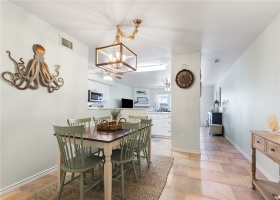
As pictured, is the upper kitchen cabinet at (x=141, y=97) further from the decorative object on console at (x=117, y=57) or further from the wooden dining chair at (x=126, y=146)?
the wooden dining chair at (x=126, y=146)

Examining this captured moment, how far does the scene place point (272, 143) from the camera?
156cm

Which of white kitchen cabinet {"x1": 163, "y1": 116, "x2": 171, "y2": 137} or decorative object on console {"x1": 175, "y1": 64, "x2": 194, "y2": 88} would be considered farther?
white kitchen cabinet {"x1": 163, "y1": 116, "x2": 171, "y2": 137}

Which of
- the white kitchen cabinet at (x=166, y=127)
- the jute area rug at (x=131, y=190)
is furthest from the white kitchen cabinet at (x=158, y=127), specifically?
the jute area rug at (x=131, y=190)

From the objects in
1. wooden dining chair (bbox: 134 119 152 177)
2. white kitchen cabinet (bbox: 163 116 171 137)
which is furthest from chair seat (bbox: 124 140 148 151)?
white kitchen cabinet (bbox: 163 116 171 137)

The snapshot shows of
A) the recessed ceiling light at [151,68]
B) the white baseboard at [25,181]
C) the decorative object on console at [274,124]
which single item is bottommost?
the white baseboard at [25,181]

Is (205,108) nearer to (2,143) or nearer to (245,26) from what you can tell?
(245,26)

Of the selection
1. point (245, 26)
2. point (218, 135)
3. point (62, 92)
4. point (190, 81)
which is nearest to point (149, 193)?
point (62, 92)

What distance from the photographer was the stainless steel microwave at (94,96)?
513 cm

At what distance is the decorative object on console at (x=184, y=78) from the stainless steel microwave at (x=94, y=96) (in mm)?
3067

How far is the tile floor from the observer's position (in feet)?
6.23

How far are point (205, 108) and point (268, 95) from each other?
6.61 metres

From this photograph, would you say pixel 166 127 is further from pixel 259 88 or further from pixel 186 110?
pixel 259 88

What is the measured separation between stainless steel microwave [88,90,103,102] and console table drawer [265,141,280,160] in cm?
478

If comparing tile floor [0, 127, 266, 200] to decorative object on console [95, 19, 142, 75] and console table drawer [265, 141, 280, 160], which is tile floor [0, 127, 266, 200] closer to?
console table drawer [265, 141, 280, 160]
